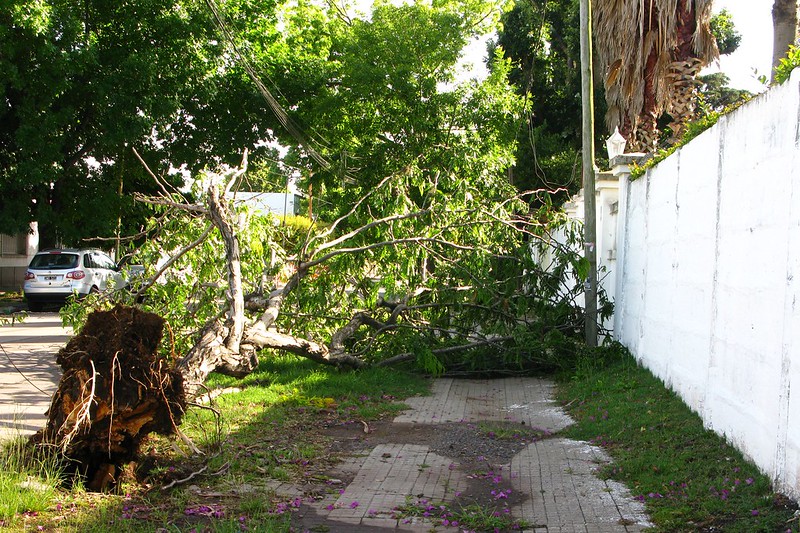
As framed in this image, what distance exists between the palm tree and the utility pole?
1607mm

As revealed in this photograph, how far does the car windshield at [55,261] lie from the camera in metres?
21.4

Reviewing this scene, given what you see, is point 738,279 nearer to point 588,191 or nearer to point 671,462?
point 671,462

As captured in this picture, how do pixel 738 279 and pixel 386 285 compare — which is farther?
pixel 386 285

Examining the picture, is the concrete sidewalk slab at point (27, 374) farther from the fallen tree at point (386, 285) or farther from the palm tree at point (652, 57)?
the palm tree at point (652, 57)

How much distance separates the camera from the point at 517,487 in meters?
6.12

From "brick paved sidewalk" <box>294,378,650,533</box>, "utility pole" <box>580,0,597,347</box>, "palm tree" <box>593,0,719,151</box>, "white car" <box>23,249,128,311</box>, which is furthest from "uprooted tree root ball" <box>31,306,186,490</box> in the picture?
"white car" <box>23,249,128,311</box>

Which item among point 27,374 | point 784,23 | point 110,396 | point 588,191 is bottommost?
point 27,374

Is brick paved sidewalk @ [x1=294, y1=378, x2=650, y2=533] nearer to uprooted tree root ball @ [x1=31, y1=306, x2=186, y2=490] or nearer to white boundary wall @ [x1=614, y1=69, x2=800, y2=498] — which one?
white boundary wall @ [x1=614, y1=69, x2=800, y2=498]

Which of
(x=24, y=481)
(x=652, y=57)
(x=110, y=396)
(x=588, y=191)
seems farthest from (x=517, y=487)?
(x=652, y=57)

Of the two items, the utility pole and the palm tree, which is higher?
the palm tree

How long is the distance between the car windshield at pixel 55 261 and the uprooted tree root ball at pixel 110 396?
54.9ft

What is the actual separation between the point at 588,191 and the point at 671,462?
21.5ft

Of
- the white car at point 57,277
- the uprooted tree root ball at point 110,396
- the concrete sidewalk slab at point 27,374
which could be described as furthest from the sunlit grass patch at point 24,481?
the white car at point 57,277

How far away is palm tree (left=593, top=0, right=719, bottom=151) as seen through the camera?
13.3 meters
